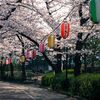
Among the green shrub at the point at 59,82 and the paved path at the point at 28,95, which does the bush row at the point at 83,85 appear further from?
the paved path at the point at 28,95

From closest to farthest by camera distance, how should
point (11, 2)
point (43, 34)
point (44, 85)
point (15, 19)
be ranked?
point (11, 2) → point (15, 19) → point (43, 34) → point (44, 85)

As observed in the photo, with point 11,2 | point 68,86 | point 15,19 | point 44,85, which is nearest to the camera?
point 11,2

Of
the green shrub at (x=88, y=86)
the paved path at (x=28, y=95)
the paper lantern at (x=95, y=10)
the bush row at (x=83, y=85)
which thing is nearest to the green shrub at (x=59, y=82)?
the bush row at (x=83, y=85)

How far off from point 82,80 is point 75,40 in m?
8.16

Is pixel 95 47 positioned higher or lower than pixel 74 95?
higher

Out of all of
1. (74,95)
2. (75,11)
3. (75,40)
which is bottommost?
(74,95)

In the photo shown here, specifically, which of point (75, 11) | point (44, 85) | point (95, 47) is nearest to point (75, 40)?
point (75, 11)

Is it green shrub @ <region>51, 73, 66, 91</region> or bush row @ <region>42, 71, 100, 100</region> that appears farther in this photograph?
green shrub @ <region>51, 73, 66, 91</region>

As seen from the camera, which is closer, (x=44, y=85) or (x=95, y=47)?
(x=44, y=85)

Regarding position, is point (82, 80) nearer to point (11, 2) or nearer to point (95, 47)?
point (11, 2)

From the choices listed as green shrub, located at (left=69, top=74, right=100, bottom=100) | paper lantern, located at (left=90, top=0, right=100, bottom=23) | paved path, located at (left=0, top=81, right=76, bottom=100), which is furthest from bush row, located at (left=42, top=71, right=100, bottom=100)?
paper lantern, located at (left=90, top=0, right=100, bottom=23)

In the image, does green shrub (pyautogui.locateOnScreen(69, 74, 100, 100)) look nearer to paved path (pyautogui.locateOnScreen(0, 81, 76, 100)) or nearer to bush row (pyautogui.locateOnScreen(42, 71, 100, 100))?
bush row (pyautogui.locateOnScreen(42, 71, 100, 100))

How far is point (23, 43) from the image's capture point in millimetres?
48656

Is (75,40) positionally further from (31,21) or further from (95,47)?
→ (95,47)
